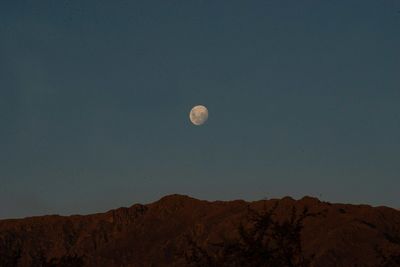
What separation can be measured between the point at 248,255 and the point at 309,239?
394 ft

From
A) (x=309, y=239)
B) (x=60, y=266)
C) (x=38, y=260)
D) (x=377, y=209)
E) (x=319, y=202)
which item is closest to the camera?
(x=60, y=266)

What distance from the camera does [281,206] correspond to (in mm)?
164625

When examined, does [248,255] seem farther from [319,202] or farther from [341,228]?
[319,202]

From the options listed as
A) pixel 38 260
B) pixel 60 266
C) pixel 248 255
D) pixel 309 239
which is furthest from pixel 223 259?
pixel 309 239

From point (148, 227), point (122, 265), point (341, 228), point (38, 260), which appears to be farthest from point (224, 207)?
point (38, 260)

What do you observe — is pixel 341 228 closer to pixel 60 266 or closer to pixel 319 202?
pixel 319 202

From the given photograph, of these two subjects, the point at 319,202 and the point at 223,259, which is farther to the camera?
the point at 319,202

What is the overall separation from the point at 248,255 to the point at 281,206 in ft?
476

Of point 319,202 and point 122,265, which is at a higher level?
point 319,202

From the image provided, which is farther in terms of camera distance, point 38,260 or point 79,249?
point 79,249

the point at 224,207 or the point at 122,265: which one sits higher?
the point at 224,207

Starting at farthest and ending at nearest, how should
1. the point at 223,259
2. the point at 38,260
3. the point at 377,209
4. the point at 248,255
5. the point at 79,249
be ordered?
the point at 79,249
the point at 377,209
the point at 38,260
the point at 223,259
the point at 248,255

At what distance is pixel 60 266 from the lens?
26.0 m

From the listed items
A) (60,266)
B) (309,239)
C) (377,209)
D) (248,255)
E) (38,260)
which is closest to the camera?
(248,255)
